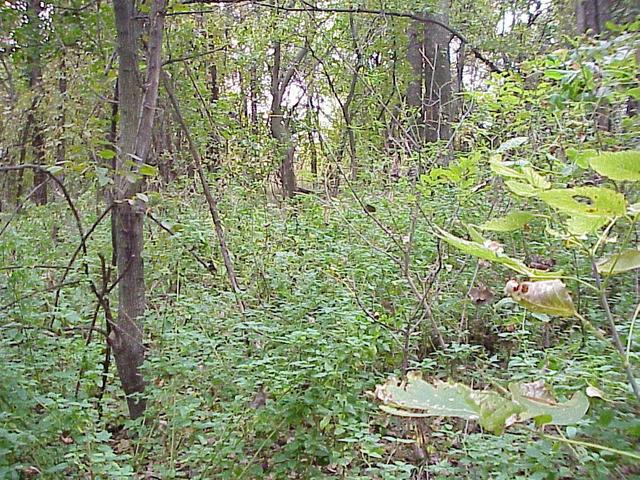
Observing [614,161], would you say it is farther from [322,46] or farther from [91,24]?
[322,46]

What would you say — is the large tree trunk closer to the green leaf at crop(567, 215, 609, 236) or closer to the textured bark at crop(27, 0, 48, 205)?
the green leaf at crop(567, 215, 609, 236)

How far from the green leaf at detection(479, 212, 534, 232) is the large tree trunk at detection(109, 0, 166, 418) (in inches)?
84.9

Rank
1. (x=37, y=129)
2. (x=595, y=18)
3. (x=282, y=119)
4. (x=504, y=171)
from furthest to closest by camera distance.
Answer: (x=282, y=119) < (x=37, y=129) < (x=595, y=18) < (x=504, y=171)

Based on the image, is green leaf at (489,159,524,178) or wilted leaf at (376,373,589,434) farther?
green leaf at (489,159,524,178)

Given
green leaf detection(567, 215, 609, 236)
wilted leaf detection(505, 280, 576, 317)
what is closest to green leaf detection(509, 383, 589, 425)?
wilted leaf detection(505, 280, 576, 317)

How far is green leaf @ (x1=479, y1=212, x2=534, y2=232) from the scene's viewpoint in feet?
2.63

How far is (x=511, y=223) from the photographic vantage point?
0.83 m

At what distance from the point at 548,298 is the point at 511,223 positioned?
0.50 feet

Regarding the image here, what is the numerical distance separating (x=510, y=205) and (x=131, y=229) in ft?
7.00

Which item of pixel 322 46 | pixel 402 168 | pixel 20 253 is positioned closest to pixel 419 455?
pixel 402 168

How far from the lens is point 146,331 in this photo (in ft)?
10.4

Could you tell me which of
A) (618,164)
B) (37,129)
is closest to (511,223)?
(618,164)

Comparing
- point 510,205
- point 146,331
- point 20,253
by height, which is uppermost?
point 510,205

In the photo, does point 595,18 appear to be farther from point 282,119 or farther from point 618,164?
point 282,119
